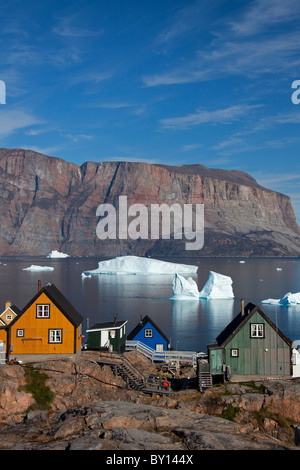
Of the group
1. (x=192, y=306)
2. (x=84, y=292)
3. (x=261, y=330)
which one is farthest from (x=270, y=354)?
(x=84, y=292)

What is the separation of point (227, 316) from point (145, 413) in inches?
2619

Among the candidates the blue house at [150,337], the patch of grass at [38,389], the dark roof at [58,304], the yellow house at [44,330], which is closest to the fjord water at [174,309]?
the blue house at [150,337]

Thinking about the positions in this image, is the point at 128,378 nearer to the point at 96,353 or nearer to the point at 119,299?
the point at 96,353

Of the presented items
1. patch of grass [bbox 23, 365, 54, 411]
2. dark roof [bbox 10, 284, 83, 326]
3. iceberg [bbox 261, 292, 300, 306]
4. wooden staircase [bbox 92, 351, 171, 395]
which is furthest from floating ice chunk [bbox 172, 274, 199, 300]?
patch of grass [bbox 23, 365, 54, 411]

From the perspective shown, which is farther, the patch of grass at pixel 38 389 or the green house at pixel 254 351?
the green house at pixel 254 351

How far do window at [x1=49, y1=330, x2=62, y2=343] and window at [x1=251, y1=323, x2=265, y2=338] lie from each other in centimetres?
1253

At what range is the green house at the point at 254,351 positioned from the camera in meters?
31.5

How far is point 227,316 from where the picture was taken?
86062mm

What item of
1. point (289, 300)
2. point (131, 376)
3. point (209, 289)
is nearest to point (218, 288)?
point (209, 289)

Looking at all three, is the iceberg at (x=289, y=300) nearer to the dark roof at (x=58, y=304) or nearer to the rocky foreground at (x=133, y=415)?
the rocky foreground at (x=133, y=415)

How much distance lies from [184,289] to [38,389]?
81.3 metres

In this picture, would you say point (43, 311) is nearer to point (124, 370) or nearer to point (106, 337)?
point (124, 370)

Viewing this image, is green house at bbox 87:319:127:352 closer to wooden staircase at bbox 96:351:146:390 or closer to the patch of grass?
wooden staircase at bbox 96:351:146:390

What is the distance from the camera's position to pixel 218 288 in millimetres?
106750
